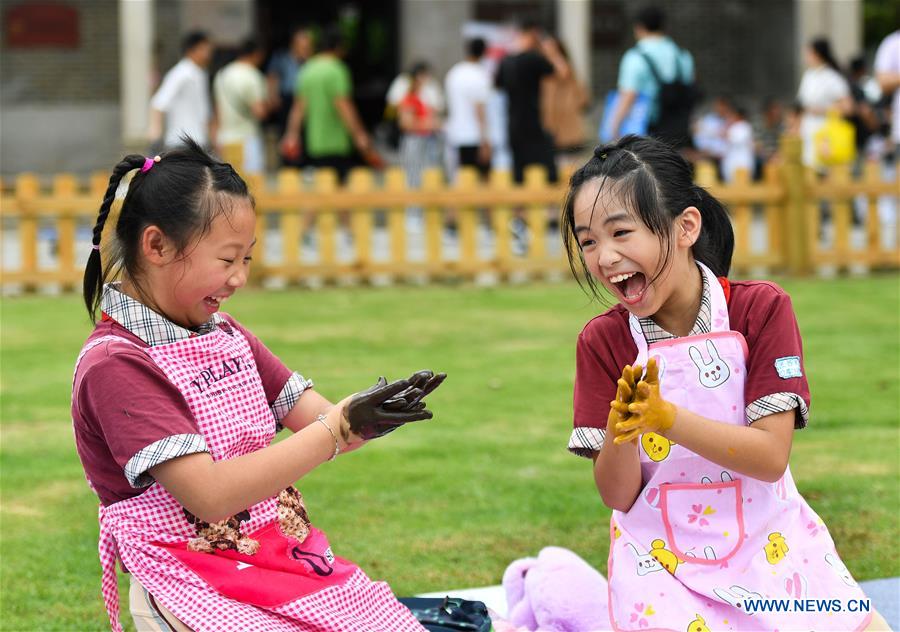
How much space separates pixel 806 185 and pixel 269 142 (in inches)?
344

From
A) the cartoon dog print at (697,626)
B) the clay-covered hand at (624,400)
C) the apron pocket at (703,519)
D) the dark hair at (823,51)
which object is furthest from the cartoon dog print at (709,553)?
the dark hair at (823,51)

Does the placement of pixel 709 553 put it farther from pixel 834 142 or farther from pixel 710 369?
pixel 834 142

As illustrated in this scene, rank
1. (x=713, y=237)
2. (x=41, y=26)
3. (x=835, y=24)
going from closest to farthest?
(x=713, y=237) < (x=835, y=24) < (x=41, y=26)

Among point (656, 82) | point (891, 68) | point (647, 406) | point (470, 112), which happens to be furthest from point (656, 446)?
point (470, 112)

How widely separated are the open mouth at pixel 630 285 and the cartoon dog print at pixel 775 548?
0.53 metres

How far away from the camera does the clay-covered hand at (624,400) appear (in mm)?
2217

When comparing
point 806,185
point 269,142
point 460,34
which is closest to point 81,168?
point 269,142

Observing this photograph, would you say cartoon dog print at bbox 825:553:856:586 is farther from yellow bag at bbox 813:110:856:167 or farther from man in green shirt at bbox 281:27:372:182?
man in green shirt at bbox 281:27:372:182

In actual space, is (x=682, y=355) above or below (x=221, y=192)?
below

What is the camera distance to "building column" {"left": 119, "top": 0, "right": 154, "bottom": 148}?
1364 cm

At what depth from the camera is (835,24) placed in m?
16.2

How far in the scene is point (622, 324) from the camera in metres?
2.62

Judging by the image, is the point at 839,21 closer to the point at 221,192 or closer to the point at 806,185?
the point at 806,185

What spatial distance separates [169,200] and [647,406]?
36.7 inches
